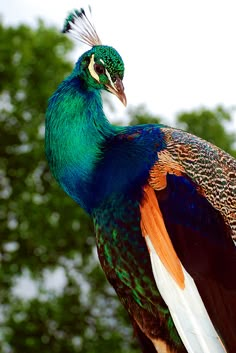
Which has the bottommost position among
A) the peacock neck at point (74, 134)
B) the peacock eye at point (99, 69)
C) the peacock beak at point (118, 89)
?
the peacock neck at point (74, 134)

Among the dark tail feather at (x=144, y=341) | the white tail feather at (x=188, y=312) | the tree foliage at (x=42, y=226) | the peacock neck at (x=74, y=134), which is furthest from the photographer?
the tree foliage at (x=42, y=226)

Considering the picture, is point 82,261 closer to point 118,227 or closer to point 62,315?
point 62,315

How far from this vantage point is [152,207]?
2.56 metres

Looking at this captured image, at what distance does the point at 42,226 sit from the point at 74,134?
729cm

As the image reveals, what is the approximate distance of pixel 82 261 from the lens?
10062mm

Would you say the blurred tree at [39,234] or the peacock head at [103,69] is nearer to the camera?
the peacock head at [103,69]

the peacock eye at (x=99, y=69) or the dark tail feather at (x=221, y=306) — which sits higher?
the peacock eye at (x=99, y=69)

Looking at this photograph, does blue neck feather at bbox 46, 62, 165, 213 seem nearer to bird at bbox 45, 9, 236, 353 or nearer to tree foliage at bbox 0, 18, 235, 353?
bird at bbox 45, 9, 236, 353

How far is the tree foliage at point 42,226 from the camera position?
971cm

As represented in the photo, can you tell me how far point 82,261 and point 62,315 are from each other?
2.73 ft

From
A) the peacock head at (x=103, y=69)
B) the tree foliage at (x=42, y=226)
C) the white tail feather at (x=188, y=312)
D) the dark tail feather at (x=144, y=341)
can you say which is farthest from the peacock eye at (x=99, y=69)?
the tree foliage at (x=42, y=226)

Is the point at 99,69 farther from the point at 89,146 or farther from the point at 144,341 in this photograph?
the point at 144,341

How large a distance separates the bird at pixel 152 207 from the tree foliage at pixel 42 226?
22.9ft

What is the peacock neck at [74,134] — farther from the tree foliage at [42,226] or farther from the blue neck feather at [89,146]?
the tree foliage at [42,226]
